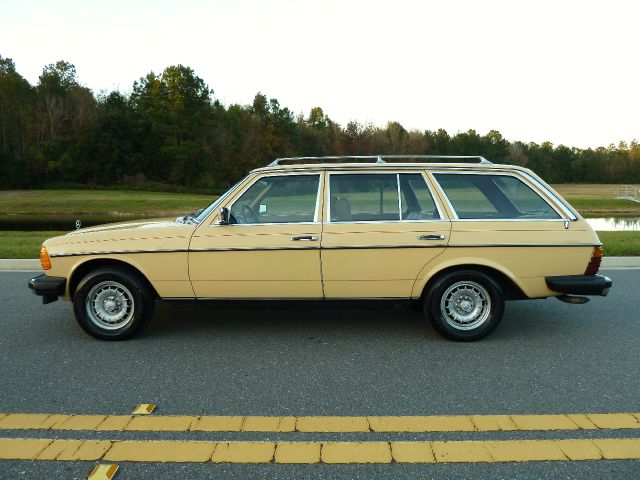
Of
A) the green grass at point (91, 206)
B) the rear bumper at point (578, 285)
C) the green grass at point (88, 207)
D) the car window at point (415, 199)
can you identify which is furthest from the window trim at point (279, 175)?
the green grass at point (91, 206)

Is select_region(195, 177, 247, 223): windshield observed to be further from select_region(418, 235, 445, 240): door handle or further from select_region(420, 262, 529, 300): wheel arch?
select_region(420, 262, 529, 300): wheel arch

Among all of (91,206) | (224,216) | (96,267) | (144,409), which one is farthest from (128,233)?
(91,206)

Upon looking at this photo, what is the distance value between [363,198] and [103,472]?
3373 mm

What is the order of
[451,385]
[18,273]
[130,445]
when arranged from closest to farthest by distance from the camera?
[130,445], [451,385], [18,273]

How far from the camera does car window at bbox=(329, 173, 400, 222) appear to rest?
17.2 ft

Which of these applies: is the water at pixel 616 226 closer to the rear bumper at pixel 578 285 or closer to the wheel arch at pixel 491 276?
the rear bumper at pixel 578 285

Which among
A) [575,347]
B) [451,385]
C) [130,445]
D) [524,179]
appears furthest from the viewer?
[524,179]

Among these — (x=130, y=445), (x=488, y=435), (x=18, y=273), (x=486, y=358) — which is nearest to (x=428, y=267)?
(x=486, y=358)

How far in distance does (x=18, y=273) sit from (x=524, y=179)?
7.74 m

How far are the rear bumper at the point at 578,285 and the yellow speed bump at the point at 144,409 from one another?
11.9 feet

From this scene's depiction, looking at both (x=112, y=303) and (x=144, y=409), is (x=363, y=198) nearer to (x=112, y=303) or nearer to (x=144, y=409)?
(x=112, y=303)

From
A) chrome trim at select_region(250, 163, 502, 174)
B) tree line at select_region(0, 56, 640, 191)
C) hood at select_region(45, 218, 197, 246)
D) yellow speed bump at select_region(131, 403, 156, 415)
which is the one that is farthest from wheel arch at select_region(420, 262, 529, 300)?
tree line at select_region(0, 56, 640, 191)

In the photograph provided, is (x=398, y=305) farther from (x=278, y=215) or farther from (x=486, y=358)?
(x=278, y=215)

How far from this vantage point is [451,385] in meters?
4.02
